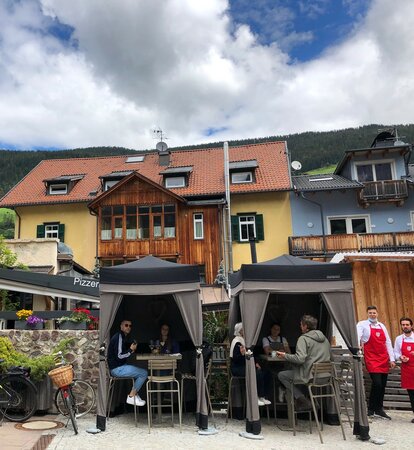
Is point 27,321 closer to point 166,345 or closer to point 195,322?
point 166,345

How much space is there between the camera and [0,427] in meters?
6.80

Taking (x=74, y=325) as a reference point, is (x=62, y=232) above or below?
above

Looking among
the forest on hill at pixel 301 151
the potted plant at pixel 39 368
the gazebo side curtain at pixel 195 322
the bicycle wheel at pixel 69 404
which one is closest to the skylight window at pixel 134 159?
the potted plant at pixel 39 368

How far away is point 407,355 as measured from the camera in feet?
24.0

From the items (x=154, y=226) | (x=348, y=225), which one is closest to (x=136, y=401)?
(x=154, y=226)

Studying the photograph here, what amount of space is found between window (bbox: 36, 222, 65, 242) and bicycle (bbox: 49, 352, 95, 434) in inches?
674

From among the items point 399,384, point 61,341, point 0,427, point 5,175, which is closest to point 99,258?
point 61,341

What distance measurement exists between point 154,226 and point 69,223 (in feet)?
18.3

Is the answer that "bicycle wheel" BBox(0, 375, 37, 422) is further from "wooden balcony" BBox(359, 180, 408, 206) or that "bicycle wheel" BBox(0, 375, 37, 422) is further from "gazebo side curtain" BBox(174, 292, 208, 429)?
"wooden balcony" BBox(359, 180, 408, 206)

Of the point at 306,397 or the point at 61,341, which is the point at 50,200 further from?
the point at 306,397

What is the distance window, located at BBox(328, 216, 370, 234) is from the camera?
22578 mm

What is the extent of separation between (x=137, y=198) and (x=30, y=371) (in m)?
15.7

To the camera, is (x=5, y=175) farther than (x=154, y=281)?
Yes

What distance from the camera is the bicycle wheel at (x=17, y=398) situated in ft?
23.5
